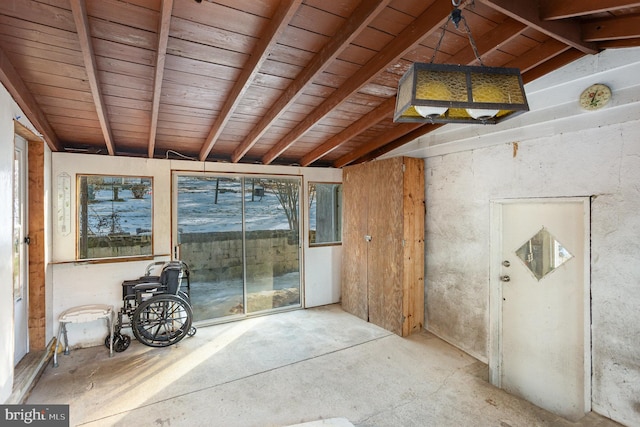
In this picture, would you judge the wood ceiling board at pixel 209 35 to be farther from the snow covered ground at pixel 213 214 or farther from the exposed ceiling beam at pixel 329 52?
the snow covered ground at pixel 213 214

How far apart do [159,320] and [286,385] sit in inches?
64.8

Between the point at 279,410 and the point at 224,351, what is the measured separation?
127 centimetres

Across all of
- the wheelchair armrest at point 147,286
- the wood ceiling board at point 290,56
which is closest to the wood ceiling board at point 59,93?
the wood ceiling board at point 290,56

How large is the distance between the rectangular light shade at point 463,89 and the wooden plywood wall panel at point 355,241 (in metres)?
2.99

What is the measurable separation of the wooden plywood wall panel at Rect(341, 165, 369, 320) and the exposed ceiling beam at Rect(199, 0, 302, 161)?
2.20 m

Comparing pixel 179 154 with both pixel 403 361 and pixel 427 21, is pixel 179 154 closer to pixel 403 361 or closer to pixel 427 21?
pixel 427 21

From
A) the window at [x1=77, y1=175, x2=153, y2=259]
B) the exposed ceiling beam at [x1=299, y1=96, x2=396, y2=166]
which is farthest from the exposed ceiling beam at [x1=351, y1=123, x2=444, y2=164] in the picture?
the window at [x1=77, y1=175, x2=153, y2=259]

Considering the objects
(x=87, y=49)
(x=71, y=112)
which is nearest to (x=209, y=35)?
(x=87, y=49)

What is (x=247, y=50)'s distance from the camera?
2197 millimetres

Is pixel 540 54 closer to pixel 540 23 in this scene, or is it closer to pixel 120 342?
pixel 540 23

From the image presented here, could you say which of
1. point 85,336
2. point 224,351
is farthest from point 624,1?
point 85,336

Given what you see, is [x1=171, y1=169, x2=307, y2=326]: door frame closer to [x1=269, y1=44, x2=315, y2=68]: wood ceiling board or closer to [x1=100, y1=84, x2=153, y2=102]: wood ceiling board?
[x1=100, y1=84, x2=153, y2=102]: wood ceiling board

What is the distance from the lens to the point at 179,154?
411 cm

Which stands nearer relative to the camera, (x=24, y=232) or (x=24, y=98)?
(x=24, y=98)
